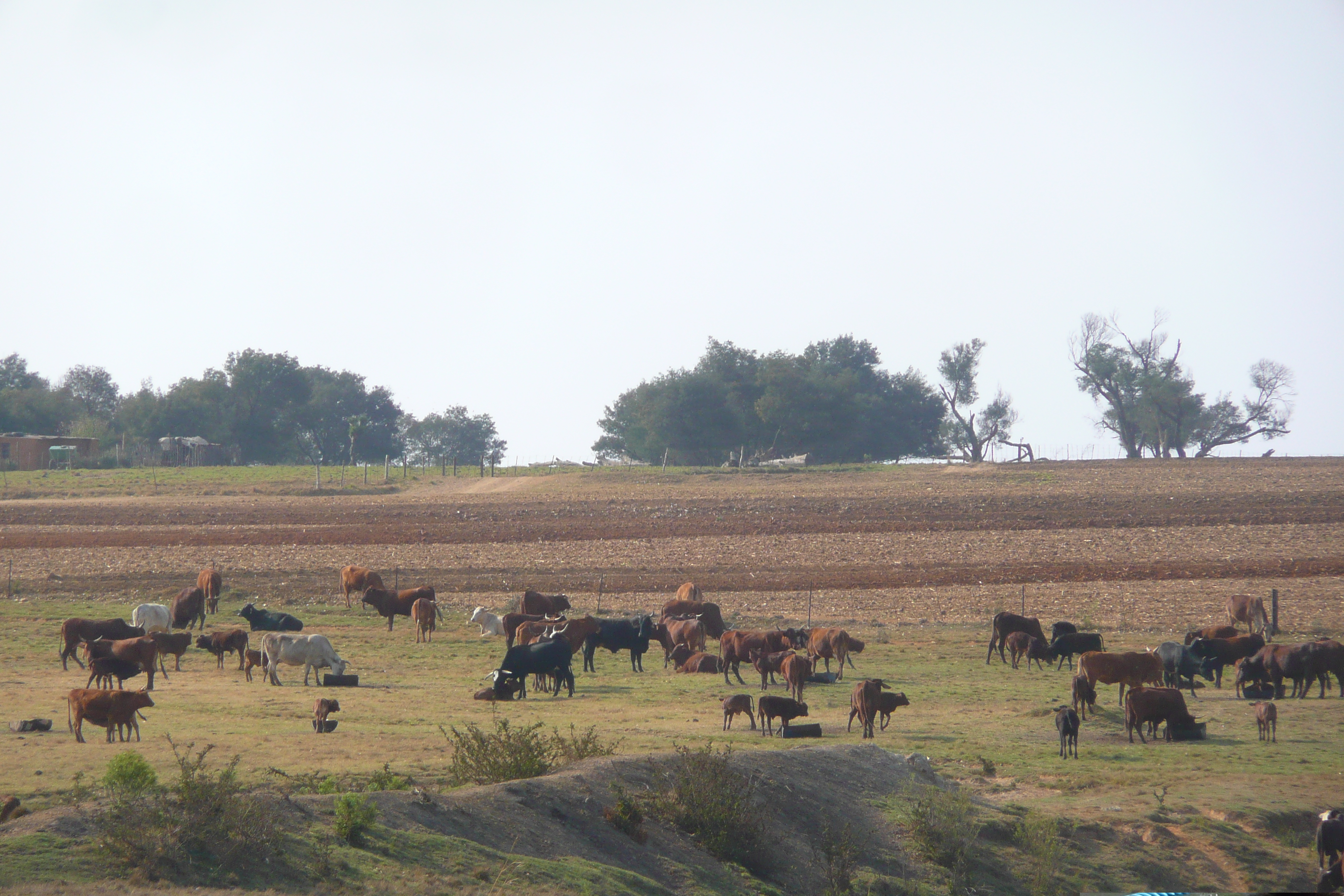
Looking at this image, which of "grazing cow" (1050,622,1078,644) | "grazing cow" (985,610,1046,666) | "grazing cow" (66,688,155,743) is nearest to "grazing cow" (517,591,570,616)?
"grazing cow" (985,610,1046,666)

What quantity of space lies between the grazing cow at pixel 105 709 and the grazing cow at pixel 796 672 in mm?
9939

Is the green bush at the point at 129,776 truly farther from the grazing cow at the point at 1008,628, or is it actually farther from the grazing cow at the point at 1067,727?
the grazing cow at the point at 1008,628

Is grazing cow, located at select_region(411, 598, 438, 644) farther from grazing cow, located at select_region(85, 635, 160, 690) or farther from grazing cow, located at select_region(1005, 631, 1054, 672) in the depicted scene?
grazing cow, located at select_region(1005, 631, 1054, 672)

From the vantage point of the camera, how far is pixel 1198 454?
8931cm

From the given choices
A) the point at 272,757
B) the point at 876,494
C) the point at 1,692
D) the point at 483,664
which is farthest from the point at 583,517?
the point at 272,757

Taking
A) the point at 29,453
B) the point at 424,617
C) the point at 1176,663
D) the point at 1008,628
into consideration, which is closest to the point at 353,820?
the point at 424,617

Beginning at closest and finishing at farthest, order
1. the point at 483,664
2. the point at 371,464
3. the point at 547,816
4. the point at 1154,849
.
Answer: the point at 547,816
the point at 1154,849
the point at 483,664
the point at 371,464

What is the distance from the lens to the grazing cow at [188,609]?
27812 millimetres

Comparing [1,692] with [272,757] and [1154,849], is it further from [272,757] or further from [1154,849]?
[1154,849]

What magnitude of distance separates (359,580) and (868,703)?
1921 centimetres

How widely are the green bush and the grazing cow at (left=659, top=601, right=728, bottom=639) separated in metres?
17.4

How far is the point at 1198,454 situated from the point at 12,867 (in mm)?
92959

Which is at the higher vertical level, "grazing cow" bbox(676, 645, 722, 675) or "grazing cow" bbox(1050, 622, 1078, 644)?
"grazing cow" bbox(1050, 622, 1078, 644)

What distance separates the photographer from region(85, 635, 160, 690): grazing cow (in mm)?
18969
